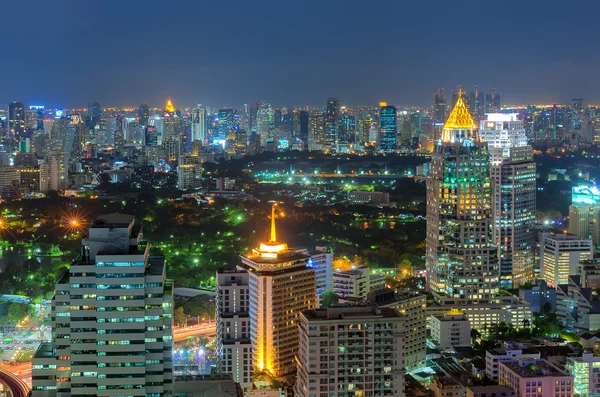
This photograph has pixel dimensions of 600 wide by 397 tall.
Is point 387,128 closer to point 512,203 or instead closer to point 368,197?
point 368,197

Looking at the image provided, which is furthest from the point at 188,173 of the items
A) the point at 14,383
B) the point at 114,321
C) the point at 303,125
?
the point at 114,321

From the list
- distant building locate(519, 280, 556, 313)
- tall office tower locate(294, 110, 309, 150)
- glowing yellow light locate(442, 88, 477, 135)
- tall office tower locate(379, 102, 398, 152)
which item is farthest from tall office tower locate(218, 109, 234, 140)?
distant building locate(519, 280, 556, 313)

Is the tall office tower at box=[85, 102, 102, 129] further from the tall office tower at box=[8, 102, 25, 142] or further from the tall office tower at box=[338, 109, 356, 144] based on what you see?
the tall office tower at box=[338, 109, 356, 144]

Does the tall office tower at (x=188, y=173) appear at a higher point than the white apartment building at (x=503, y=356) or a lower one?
higher

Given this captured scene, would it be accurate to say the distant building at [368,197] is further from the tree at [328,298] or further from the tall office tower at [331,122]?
the tree at [328,298]

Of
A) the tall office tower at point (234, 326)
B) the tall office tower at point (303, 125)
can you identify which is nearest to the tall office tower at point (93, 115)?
the tall office tower at point (303, 125)

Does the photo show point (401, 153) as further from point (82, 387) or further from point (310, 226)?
point (82, 387)
